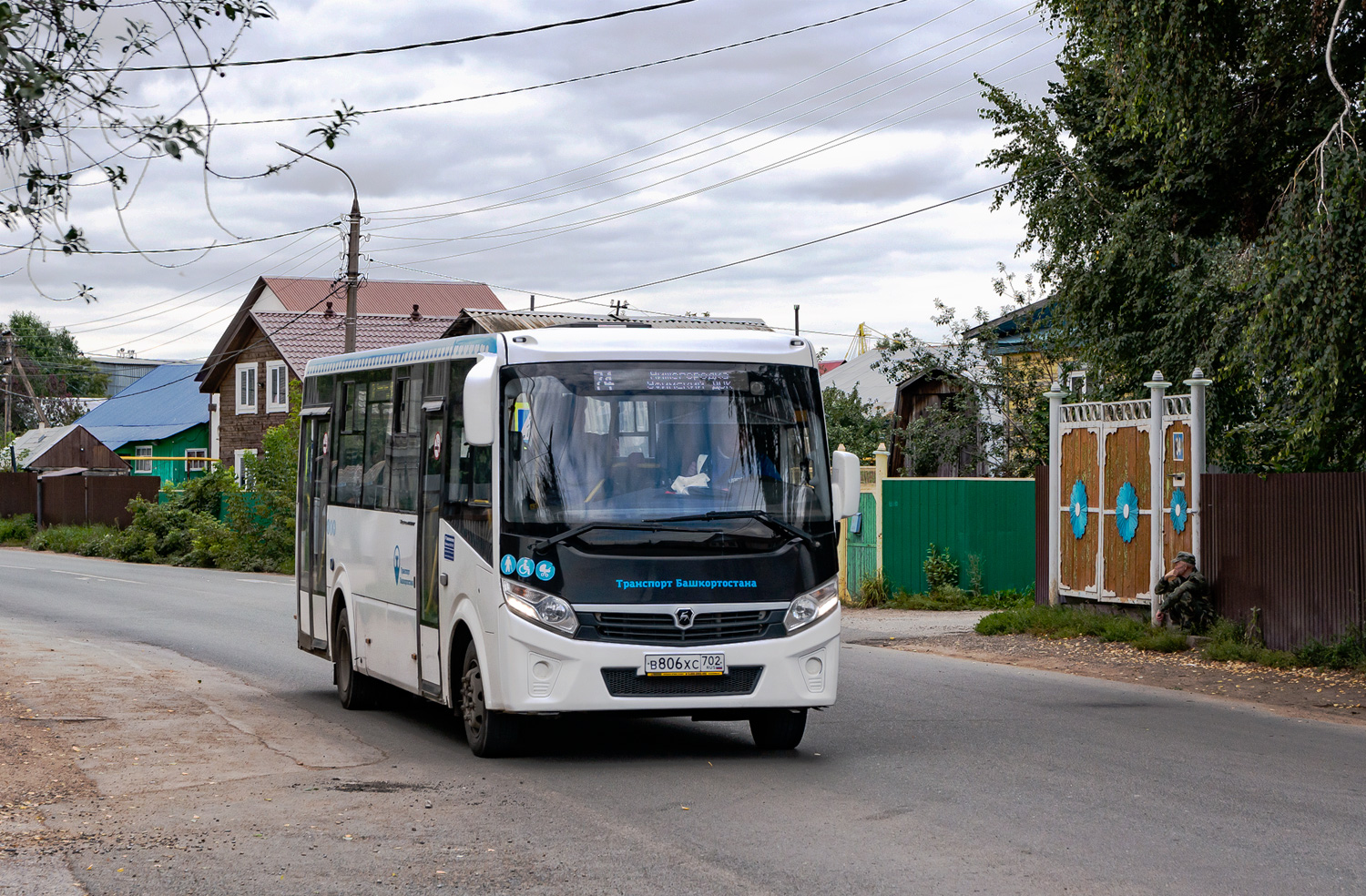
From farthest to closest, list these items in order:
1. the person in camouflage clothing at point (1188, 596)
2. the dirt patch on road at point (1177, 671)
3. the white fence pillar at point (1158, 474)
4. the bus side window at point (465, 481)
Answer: the white fence pillar at point (1158, 474)
the person in camouflage clothing at point (1188, 596)
the dirt patch on road at point (1177, 671)
the bus side window at point (465, 481)

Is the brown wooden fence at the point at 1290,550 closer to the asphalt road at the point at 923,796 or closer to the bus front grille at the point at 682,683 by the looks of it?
the asphalt road at the point at 923,796

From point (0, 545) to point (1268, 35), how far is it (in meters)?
48.9

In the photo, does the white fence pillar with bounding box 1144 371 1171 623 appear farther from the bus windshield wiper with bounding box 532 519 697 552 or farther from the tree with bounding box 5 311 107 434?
the tree with bounding box 5 311 107 434

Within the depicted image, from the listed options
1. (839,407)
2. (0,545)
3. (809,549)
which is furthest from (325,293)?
(809,549)

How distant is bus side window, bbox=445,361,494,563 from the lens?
9852 millimetres

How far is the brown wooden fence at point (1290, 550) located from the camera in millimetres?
14789

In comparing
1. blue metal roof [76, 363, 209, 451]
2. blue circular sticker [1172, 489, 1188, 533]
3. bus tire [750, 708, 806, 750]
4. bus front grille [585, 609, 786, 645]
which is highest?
blue metal roof [76, 363, 209, 451]

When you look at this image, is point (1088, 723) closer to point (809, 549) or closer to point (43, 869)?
point (809, 549)

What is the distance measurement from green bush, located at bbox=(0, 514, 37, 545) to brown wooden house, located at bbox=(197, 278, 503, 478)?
6.73m

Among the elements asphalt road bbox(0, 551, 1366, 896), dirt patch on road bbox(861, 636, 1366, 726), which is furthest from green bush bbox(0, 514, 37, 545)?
asphalt road bbox(0, 551, 1366, 896)

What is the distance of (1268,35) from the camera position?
1466cm

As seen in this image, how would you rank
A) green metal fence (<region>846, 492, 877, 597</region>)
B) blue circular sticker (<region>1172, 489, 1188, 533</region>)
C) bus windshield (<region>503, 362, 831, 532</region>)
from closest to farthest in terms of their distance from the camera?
1. bus windshield (<region>503, 362, 831, 532</region>)
2. blue circular sticker (<region>1172, 489, 1188, 533</region>)
3. green metal fence (<region>846, 492, 877, 597</region>)

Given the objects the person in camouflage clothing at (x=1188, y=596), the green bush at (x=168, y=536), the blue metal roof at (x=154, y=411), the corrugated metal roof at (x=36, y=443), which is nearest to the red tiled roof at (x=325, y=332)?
the green bush at (x=168, y=536)

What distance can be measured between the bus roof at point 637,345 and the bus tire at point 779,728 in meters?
2.28
